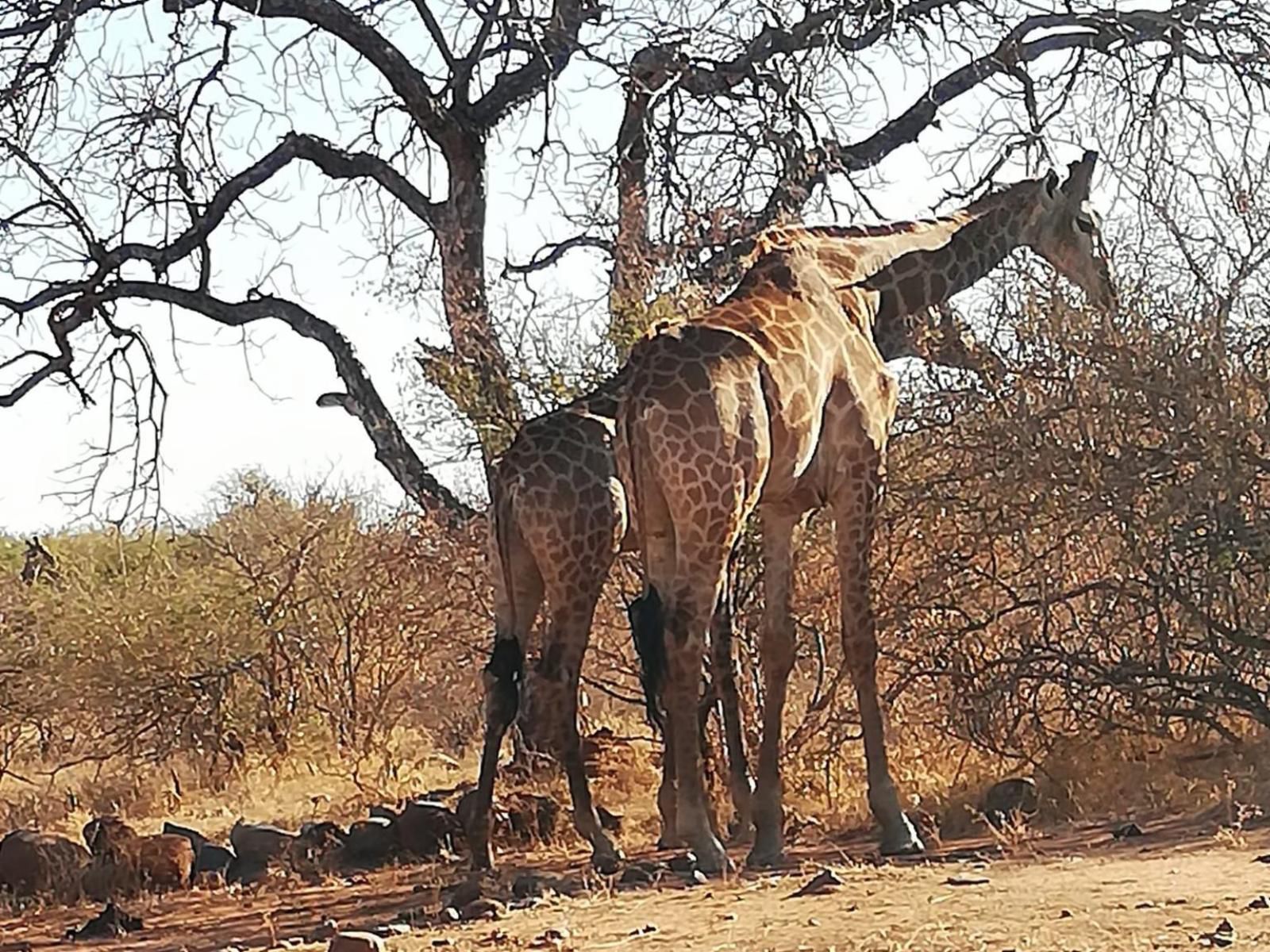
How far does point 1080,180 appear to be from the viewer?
9742 mm

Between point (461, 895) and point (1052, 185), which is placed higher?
point (1052, 185)

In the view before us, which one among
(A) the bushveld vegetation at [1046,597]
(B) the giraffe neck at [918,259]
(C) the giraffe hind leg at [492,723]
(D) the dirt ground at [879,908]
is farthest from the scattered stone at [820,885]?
(B) the giraffe neck at [918,259]

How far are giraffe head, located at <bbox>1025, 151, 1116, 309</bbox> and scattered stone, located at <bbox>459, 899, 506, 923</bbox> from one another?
15.2 ft

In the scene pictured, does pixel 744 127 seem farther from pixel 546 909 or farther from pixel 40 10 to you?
pixel 546 909

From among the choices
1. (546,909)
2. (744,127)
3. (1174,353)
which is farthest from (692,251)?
(546,909)

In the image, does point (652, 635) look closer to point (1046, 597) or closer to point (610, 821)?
point (610, 821)

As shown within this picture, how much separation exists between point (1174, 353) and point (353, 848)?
462 cm

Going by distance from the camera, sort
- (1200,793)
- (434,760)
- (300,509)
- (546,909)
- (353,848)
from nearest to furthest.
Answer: (546,909) < (1200,793) < (353,848) < (434,760) < (300,509)

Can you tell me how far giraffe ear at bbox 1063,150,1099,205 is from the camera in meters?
9.74

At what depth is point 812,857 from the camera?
8.18 m

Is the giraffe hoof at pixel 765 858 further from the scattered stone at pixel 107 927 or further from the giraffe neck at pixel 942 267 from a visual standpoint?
the giraffe neck at pixel 942 267

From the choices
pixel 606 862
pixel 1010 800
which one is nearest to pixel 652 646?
pixel 606 862

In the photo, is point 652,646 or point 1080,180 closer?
point 652,646

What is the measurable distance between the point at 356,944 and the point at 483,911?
1.10 m
